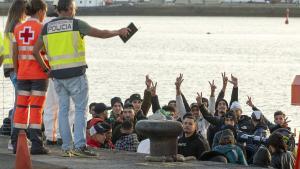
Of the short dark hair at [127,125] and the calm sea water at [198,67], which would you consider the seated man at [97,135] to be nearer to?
the short dark hair at [127,125]

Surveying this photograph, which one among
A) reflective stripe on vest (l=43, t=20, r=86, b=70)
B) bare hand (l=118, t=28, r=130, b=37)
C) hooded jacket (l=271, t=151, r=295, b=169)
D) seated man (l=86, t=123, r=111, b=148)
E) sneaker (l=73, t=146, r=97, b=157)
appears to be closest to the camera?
bare hand (l=118, t=28, r=130, b=37)

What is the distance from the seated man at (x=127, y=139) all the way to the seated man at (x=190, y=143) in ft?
3.09

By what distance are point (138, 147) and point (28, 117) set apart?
187 cm

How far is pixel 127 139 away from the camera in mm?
15086

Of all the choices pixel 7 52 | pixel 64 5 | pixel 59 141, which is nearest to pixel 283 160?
pixel 59 141

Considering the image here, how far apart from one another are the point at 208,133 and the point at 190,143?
3337 mm

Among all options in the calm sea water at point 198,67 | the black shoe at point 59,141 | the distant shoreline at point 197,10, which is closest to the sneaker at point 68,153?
the black shoe at point 59,141

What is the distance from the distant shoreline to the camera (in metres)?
152

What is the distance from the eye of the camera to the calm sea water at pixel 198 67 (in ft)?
139

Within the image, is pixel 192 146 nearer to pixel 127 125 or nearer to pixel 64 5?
pixel 127 125

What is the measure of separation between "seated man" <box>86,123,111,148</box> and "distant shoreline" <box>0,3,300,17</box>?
130 meters

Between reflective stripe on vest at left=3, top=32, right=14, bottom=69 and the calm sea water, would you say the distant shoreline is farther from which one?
reflective stripe on vest at left=3, top=32, right=14, bottom=69

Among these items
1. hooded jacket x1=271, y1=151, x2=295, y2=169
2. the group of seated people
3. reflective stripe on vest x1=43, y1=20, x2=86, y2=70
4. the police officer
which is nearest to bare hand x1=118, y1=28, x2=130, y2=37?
the police officer

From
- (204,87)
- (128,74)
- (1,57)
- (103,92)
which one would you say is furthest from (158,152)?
(128,74)
